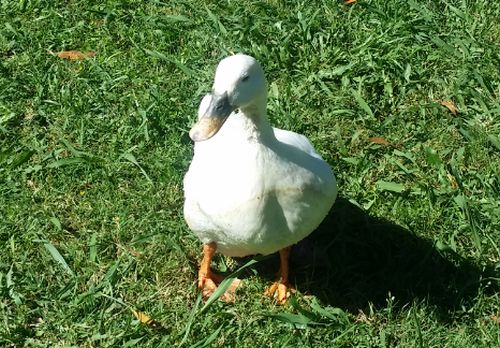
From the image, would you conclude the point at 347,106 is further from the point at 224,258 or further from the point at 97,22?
the point at 97,22

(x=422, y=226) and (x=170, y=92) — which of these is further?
(x=170, y=92)

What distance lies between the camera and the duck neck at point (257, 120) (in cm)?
346

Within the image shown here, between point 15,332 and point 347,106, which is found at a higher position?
point 347,106

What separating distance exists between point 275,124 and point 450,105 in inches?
41.0

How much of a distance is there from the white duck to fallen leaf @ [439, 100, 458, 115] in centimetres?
158

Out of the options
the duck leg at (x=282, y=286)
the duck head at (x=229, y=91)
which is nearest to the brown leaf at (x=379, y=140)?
the duck leg at (x=282, y=286)

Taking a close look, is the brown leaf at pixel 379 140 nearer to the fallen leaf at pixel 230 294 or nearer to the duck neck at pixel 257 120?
the fallen leaf at pixel 230 294

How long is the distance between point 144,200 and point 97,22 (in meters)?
1.58

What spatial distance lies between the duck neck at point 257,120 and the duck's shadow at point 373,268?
953 millimetres

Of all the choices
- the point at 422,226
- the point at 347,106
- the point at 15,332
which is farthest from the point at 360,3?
the point at 15,332

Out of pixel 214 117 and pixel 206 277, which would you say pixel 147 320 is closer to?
pixel 206 277

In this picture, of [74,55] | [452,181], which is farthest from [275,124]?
[74,55]

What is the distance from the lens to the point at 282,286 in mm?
4102

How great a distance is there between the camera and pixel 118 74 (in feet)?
17.0
